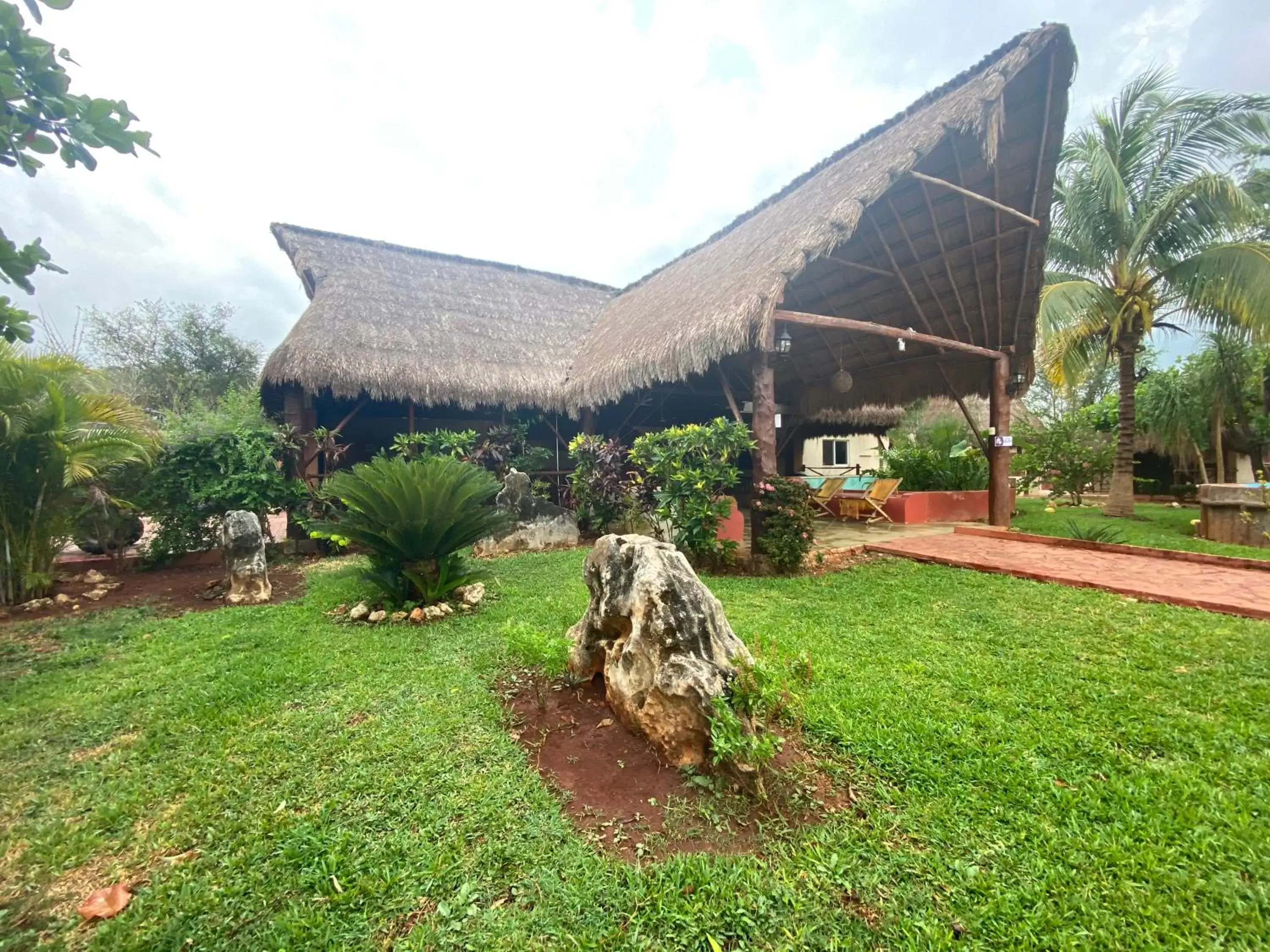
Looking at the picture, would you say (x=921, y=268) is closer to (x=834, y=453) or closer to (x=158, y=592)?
(x=158, y=592)

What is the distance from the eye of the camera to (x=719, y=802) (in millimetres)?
1841

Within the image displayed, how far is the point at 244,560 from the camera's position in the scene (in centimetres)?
500

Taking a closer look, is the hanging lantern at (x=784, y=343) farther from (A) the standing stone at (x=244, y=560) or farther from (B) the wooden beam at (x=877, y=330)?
(A) the standing stone at (x=244, y=560)

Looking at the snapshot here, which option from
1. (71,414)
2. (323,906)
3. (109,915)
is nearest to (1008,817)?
(323,906)

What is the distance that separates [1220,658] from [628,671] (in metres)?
3.54

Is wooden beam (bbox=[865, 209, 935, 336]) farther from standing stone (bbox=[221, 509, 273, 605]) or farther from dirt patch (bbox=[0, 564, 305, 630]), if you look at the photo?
dirt patch (bbox=[0, 564, 305, 630])

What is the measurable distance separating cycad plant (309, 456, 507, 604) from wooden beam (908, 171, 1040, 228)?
19.3 feet

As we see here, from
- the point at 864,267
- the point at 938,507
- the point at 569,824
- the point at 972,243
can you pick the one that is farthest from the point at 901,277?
the point at 569,824

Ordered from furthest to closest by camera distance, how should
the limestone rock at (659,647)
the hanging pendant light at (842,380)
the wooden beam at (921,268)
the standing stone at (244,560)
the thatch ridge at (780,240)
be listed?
the hanging pendant light at (842,380)
the wooden beam at (921,268)
the thatch ridge at (780,240)
the standing stone at (244,560)
the limestone rock at (659,647)

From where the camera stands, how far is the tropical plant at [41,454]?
439cm

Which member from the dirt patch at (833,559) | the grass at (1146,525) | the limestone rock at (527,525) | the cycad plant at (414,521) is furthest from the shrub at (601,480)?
the grass at (1146,525)

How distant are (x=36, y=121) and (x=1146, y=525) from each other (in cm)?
1233

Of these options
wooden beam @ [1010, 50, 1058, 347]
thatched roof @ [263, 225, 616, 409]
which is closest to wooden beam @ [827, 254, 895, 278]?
wooden beam @ [1010, 50, 1058, 347]

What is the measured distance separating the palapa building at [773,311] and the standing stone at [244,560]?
3226mm
